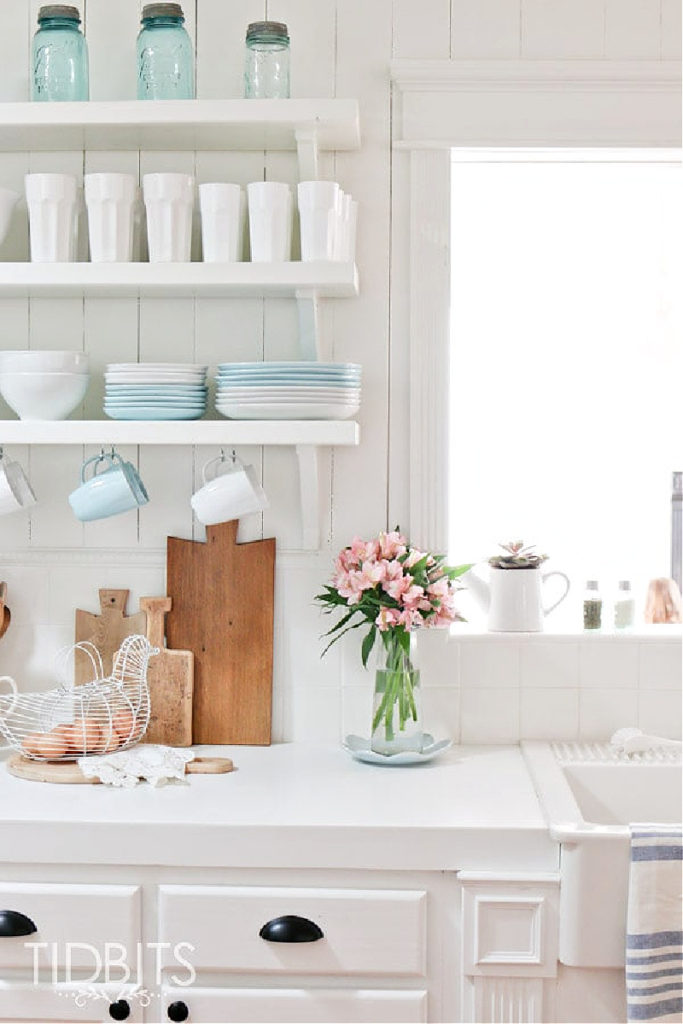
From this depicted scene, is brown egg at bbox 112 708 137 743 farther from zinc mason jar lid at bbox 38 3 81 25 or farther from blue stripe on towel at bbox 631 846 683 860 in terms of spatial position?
zinc mason jar lid at bbox 38 3 81 25

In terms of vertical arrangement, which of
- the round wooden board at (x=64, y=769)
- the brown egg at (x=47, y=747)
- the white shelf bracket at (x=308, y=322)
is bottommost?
the round wooden board at (x=64, y=769)

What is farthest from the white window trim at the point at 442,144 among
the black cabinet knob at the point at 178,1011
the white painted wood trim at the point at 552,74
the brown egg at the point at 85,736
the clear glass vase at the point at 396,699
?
the black cabinet knob at the point at 178,1011

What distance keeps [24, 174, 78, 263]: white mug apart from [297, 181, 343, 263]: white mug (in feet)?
1.37

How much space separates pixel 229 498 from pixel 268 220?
0.49 m

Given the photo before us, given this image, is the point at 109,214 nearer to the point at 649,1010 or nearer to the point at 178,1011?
the point at 178,1011

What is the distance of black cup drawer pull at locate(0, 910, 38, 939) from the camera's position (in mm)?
1741

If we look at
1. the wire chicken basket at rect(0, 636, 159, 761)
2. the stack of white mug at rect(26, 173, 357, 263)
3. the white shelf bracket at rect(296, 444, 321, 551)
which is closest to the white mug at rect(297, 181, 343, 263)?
the stack of white mug at rect(26, 173, 357, 263)

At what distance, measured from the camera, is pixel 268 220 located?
6.59 feet

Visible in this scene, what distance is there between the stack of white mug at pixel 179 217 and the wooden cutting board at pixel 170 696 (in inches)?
26.1

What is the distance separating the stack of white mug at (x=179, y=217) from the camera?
2004 mm

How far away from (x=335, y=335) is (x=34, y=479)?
2.13 feet

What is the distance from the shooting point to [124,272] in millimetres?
2000

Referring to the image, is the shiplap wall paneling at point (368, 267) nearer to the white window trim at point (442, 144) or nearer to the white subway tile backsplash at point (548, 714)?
the white window trim at point (442, 144)

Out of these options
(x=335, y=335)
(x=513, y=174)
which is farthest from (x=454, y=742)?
(x=513, y=174)
